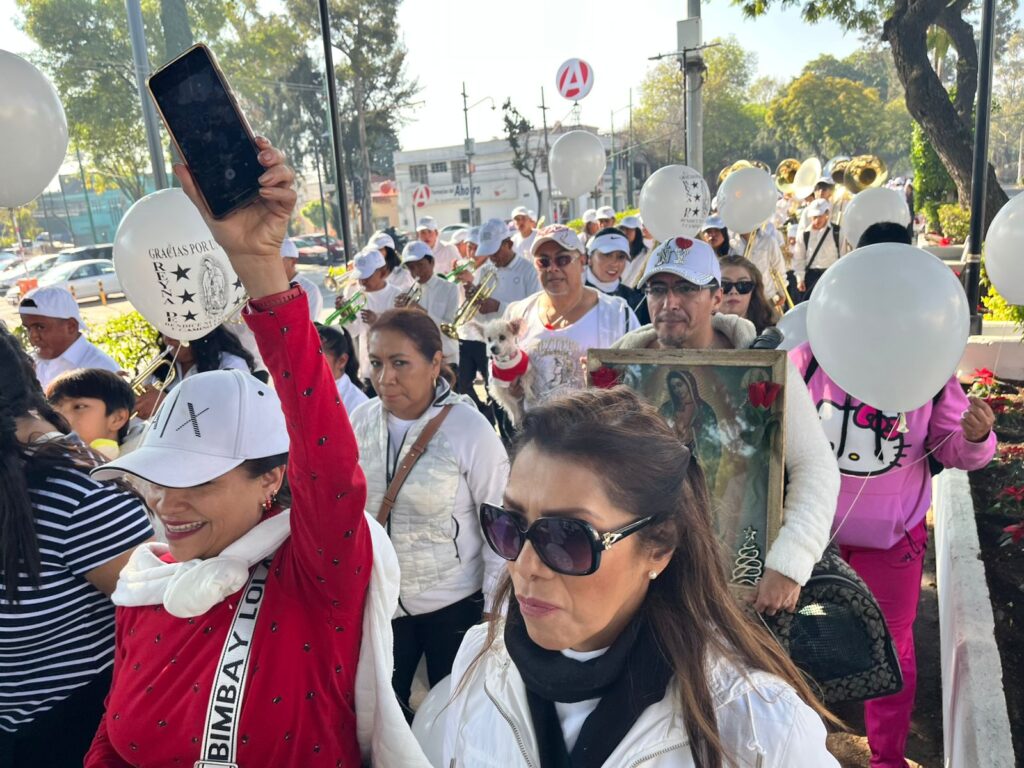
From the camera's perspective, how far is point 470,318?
7.37 m

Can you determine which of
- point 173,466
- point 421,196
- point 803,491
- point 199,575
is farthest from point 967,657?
point 421,196

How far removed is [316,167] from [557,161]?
6539mm

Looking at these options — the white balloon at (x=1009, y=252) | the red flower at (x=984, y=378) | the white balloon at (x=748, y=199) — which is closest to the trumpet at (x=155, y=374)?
the white balloon at (x=1009, y=252)

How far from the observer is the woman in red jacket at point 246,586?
1.63 meters

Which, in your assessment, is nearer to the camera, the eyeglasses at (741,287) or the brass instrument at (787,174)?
the eyeglasses at (741,287)

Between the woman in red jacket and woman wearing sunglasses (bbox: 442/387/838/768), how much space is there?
0.35 metres

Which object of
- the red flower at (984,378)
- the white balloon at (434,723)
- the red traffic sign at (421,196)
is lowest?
the red flower at (984,378)

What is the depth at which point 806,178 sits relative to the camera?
17.7 m

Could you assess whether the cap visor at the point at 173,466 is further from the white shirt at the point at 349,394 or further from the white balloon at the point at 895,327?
the white shirt at the point at 349,394

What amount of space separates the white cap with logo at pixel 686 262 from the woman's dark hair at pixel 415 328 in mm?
903

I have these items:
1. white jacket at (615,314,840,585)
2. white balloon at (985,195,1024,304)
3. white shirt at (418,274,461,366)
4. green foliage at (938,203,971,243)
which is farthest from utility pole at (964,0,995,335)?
green foliage at (938,203,971,243)

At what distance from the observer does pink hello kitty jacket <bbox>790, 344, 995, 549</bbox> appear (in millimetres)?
3062

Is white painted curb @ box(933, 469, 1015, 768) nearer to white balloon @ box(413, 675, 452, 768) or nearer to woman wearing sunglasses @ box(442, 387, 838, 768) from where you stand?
woman wearing sunglasses @ box(442, 387, 838, 768)

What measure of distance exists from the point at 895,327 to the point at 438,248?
10.7 metres
